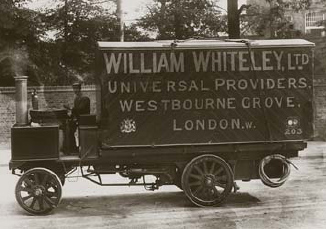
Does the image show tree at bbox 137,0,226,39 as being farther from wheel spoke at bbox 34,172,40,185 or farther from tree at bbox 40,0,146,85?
wheel spoke at bbox 34,172,40,185

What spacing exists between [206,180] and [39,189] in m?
2.67

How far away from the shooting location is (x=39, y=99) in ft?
72.5

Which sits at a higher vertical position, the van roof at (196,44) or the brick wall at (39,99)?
the van roof at (196,44)

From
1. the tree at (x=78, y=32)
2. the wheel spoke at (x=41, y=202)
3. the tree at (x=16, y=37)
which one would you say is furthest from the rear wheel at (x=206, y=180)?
the tree at (x=78, y=32)

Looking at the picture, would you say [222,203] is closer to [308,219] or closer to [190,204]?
[190,204]

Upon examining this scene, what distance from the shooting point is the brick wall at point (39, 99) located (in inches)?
861

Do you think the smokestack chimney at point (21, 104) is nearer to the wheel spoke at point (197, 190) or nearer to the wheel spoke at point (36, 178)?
the wheel spoke at point (36, 178)

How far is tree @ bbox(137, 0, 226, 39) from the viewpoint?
95.5 feet

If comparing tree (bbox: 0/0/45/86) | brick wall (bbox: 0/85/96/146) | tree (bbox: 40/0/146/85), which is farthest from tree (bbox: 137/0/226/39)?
brick wall (bbox: 0/85/96/146)

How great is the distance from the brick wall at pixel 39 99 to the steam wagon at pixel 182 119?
41.1 feet

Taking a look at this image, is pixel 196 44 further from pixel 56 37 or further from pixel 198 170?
pixel 56 37

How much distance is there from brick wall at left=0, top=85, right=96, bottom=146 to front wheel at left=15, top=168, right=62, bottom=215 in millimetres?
12940

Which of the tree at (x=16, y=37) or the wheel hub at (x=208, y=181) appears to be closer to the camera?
the wheel hub at (x=208, y=181)

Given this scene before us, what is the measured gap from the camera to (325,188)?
37.8 feet
